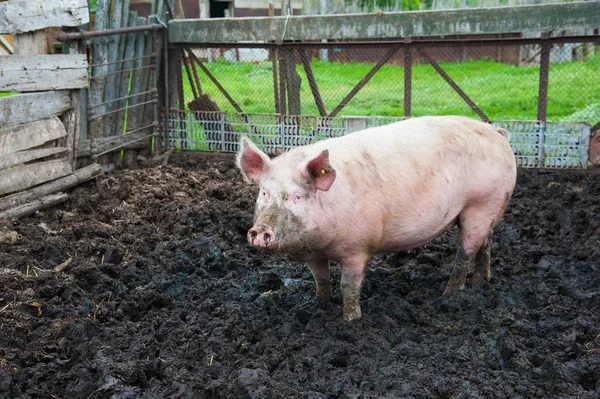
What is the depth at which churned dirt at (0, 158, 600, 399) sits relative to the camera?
3.95m

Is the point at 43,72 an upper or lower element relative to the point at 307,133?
upper

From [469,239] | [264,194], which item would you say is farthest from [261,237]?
[469,239]

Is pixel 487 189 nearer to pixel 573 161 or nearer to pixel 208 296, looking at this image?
pixel 208 296

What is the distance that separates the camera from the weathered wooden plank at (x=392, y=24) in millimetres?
8002

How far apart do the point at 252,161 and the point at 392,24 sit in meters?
4.61

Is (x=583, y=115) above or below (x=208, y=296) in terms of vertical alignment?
above

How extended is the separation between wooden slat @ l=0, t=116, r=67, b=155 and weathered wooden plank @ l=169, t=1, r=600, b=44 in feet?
7.86

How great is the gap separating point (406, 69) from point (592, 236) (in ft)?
10.2

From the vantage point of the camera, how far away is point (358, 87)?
8594 millimetres

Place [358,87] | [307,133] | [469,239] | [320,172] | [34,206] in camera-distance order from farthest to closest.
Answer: [307,133]
[358,87]
[34,206]
[469,239]
[320,172]

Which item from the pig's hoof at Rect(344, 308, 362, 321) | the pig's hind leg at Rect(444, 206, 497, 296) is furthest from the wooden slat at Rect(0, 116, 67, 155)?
the pig's hind leg at Rect(444, 206, 497, 296)

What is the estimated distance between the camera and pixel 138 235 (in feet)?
20.6

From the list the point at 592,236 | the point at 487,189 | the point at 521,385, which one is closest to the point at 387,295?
the point at 487,189

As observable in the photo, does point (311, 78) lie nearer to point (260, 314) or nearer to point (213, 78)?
point (213, 78)
